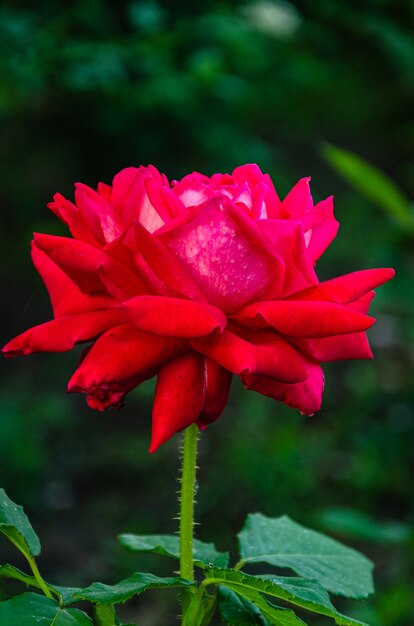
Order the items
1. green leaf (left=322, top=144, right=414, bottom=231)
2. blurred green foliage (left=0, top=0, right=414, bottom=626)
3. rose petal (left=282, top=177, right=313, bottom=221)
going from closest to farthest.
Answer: rose petal (left=282, top=177, right=313, bottom=221) → green leaf (left=322, top=144, right=414, bottom=231) → blurred green foliage (left=0, top=0, right=414, bottom=626)

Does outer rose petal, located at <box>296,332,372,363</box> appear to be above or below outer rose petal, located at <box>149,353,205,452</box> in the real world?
above

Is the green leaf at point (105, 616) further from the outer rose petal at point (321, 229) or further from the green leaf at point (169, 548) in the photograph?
the outer rose petal at point (321, 229)

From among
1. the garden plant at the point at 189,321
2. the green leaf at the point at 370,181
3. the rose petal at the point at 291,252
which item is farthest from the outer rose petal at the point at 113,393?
the green leaf at the point at 370,181

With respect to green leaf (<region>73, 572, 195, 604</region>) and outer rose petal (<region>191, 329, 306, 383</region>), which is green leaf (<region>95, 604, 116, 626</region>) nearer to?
green leaf (<region>73, 572, 195, 604</region>)

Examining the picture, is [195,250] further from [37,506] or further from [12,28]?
[37,506]

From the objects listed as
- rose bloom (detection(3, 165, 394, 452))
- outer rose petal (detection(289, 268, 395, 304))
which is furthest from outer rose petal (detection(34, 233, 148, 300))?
outer rose petal (detection(289, 268, 395, 304))

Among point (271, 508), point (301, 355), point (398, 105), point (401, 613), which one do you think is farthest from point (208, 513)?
point (398, 105)
